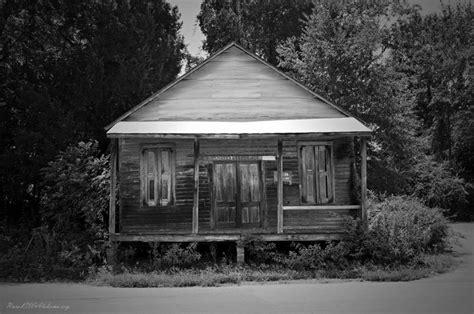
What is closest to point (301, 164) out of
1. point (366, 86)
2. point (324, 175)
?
point (324, 175)

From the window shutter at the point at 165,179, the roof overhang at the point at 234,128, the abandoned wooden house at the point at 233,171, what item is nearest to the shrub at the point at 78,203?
the abandoned wooden house at the point at 233,171

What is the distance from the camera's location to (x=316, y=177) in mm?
14438

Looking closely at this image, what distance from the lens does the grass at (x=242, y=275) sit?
11289 millimetres

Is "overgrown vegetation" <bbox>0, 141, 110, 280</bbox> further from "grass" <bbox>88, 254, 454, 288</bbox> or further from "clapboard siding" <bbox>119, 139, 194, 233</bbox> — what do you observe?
"grass" <bbox>88, 254, 454, 288</bbox>

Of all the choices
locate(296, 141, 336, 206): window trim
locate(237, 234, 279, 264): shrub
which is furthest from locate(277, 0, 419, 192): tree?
locate(237, 234, 279, 264): shrub

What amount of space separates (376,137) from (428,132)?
964cm

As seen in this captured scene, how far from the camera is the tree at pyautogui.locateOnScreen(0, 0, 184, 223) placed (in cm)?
1608

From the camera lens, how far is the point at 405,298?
950cm

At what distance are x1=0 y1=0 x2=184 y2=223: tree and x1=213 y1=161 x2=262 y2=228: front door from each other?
19.6 ft

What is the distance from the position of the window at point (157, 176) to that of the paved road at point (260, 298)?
11.9 feet

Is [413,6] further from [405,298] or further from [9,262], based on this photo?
[9,262]

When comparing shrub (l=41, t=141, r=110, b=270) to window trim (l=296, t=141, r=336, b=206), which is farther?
window trim (l=296, t=141, r=336, b=206)

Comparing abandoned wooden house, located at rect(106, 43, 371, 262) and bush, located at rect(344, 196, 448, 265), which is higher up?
abandoned wooden house, located at rect(106, 43, 371, 262)

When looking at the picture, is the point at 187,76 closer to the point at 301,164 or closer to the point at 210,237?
the point at 301,164
